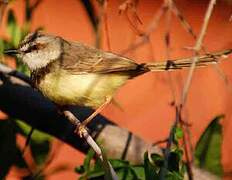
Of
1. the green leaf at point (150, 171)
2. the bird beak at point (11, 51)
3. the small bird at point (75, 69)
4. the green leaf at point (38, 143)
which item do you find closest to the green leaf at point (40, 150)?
the green leaf at point (38, 143)

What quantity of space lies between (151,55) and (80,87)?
0.48m

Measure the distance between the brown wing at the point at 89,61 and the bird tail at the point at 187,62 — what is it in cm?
→ 14

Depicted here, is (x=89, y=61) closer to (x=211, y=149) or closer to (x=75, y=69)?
(x=75, y=69)

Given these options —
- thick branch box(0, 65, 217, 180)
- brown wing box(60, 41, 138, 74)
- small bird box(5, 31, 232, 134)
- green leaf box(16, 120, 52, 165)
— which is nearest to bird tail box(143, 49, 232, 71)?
small bird box(5, 31, 232, 134)

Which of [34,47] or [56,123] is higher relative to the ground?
[34,47]

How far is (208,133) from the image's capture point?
2057 mm

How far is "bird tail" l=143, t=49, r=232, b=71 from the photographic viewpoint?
73.4 inches

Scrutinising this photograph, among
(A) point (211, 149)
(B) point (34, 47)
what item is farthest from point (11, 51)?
(A) point (211, 149)

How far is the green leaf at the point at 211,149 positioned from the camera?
6.72ft

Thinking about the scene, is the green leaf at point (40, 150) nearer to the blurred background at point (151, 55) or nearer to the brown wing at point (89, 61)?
the blurred background at point (151, 55)

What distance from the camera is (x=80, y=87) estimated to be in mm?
2490

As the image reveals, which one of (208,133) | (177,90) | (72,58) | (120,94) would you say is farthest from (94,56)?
(208,133)

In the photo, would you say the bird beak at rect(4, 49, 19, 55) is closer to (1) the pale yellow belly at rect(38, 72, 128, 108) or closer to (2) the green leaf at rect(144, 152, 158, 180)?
(1) the pale yellow belly at rect(38, 72, 128, 108)

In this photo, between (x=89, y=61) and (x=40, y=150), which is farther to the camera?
(x=89, y=61)
